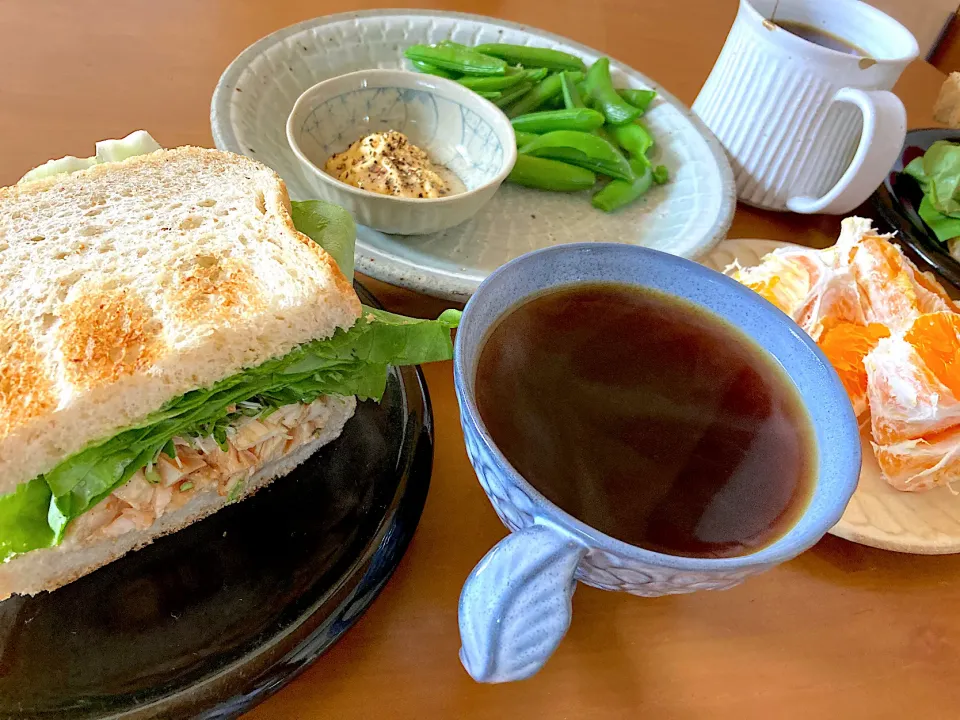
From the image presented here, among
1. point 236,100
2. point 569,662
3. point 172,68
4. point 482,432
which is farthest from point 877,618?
point 172,68

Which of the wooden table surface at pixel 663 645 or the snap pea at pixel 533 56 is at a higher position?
the snap pea at pixel 533 56

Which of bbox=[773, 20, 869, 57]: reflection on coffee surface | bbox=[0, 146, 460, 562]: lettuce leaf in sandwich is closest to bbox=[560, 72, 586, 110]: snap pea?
bbox=[773, 20, 869, 57]: reflection on coffee surface

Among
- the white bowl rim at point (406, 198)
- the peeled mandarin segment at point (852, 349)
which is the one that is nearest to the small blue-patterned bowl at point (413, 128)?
the white bowl rim at point (406, 198)

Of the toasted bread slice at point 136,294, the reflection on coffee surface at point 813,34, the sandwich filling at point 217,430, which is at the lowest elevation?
the sandwich filling at point 217,430

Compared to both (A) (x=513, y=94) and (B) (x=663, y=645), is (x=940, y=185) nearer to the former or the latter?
(A) (x=513, y=94)

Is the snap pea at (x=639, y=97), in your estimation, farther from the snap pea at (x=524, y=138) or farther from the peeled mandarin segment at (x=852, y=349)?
the peeled mandarin segment at (x=852, y=349)

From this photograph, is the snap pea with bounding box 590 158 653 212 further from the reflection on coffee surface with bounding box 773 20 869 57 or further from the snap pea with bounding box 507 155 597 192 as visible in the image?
the reflection on coffee surface with bounding box 773 20 869 57
